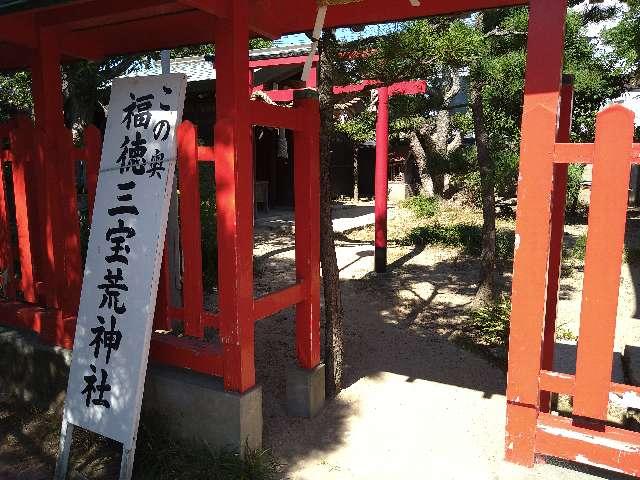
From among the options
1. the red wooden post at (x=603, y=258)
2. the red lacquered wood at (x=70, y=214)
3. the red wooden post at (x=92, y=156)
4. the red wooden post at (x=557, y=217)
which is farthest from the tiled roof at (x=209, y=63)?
the red wooden post at (x=603, y=258)

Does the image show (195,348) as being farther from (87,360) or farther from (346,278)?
(346,278)

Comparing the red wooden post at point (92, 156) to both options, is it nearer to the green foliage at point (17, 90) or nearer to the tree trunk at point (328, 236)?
the tree trunk at point (328, 236)

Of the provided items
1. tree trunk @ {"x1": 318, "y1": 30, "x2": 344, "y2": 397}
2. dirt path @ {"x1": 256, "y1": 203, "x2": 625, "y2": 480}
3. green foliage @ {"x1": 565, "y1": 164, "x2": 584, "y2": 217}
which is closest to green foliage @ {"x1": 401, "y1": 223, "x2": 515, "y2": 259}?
green foliage @ {"x1": 565, "y1": 164, "x2": 584, "y2": 217}

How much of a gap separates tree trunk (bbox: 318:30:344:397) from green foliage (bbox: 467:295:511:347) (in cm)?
188

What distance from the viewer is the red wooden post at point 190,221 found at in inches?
A: 102

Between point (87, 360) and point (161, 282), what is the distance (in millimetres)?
591

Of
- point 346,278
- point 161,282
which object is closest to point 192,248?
point 161,282

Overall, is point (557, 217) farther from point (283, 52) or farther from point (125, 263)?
point (283, 52)

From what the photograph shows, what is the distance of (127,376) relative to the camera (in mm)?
2551

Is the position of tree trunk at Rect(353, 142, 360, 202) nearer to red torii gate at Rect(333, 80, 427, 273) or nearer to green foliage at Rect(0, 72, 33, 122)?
green foliage at Rect(0, 72, 33, 122)

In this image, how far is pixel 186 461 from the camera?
2680mm

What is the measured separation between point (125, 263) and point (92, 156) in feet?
2.51

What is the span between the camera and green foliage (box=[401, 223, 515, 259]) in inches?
361

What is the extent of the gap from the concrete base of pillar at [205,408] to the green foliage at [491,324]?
2.86m
